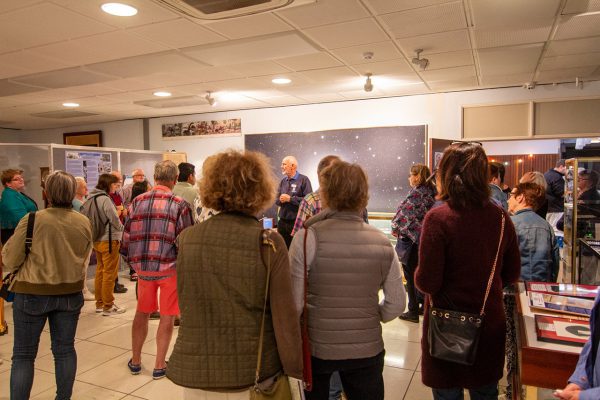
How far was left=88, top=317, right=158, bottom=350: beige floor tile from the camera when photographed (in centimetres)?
355

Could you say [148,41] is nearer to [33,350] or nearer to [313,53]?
[313,53]

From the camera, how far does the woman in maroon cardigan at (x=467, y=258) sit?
1.60 meters

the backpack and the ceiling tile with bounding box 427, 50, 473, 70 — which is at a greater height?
the ceiling tile with bounding box 427, 50, 473, 70

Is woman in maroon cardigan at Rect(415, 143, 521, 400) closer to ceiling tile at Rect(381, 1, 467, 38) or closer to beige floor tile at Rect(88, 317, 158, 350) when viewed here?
ceiling tile at Rect(381, 1, 467, 38)

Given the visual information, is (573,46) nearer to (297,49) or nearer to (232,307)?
(297,49)

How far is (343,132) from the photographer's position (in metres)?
6.40

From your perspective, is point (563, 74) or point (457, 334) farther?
point (563, 74)

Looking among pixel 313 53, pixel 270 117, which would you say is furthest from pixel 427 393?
pixel 270 117

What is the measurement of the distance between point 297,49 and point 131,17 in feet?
4.66

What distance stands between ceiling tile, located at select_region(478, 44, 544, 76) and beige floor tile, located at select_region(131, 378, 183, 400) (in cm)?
378

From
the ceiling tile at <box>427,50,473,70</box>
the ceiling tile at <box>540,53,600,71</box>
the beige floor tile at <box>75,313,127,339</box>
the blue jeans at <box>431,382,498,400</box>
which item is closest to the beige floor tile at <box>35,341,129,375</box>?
the beige floor tile at <box>75,313,127,339</box>

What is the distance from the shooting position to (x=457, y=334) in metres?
1.58

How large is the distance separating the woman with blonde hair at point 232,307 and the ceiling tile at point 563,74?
465 cm

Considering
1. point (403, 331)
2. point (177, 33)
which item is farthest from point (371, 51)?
point (403, 331)
